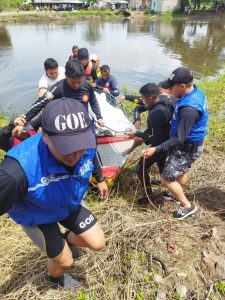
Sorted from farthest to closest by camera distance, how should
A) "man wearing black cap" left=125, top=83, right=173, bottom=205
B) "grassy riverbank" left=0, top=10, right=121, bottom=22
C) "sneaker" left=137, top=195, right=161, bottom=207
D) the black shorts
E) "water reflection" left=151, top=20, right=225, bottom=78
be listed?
"grassy riverbank" left=0, top=10, right=121, bottom=22, "water reflection" left=151, top=20, right=225, bottom=78, "sneaker" left=137, top=195, right=161, bottom=207, "man wearing black cap" left=125, top=83, right=173, bottom=205, the black shorts

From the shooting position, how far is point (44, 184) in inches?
74.9

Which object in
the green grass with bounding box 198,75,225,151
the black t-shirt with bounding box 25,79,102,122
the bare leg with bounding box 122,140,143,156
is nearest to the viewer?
the bare leg with bounding box 122,140,143,156

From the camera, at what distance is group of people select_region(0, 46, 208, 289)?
172 cm

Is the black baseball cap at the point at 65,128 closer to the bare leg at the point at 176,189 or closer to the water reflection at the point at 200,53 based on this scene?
the bare leg at the point at 176,189

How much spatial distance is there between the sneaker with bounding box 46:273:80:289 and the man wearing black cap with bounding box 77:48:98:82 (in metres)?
4.65

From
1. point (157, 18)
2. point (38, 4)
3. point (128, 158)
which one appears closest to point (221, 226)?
point (128, 158)

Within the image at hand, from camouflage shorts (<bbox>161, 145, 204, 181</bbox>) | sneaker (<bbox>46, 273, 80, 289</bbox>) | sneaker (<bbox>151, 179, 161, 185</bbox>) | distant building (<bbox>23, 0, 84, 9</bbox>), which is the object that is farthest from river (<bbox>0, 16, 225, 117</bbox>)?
distant building (<bbox>23, 0, 84, 9</bbox>)

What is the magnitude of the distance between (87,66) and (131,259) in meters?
5.56

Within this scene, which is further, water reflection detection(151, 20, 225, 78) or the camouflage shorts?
water reflection detection(151, 20, 225, 78)

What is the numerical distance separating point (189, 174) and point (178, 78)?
1.73 m

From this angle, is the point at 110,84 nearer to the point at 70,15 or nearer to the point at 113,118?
the point at 113,118

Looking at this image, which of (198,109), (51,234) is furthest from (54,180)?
(198,109)

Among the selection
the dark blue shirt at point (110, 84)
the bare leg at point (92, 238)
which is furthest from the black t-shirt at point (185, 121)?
the dark blue shirt at point (110, 84)

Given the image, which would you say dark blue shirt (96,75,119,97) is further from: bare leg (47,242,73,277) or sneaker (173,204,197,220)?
bare leg (47,242,73,277)
